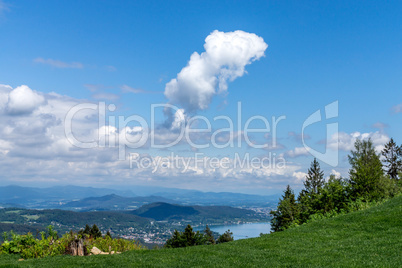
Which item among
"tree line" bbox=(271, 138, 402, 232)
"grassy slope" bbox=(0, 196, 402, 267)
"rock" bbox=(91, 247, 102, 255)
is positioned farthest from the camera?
"tree line" bbox=(271, 138, 402, 232)

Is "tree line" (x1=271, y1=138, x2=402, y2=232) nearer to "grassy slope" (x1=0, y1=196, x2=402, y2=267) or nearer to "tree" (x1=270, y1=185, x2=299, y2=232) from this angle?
"tree" (x1=270, y1=185, x2=299, y2=232)

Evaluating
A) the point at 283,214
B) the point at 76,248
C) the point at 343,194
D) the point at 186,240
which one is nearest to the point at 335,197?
the point at 343,194

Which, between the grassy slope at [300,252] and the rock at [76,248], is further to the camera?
the rock at [76,248]

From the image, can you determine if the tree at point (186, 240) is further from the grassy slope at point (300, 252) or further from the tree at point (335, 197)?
the grassy slope at point (300, 252)

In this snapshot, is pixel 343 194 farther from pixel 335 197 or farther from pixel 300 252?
pixel 300 252

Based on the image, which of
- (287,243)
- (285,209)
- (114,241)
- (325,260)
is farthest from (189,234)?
(325,260)

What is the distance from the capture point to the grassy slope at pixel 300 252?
15008mm

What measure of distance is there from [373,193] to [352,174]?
25.3 feet

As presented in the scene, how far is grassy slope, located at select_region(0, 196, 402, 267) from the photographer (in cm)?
1501

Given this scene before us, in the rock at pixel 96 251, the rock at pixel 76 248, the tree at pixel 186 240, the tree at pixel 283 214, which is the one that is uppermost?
the rock at pixel 76 248

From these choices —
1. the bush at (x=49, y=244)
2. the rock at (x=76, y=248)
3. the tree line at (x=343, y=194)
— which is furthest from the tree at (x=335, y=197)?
the rock at (x=76, y=248)

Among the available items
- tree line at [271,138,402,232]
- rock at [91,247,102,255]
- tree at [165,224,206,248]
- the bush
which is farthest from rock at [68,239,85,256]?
tree at [165,224,206,248]

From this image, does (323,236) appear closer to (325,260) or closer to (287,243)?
(287,243)

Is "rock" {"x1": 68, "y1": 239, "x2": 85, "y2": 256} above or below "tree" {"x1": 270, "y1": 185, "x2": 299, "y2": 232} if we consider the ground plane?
above
